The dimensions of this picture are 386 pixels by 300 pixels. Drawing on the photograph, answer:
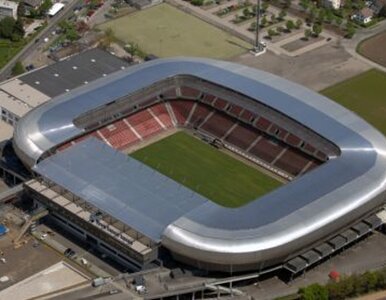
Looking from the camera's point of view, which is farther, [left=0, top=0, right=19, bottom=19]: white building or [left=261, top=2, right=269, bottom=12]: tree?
[left=261, top=2, right=269, bottom=12]: tree

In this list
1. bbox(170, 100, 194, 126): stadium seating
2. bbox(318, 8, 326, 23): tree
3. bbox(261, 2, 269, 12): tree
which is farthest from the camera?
bbox(261, 2, 269, 12): tree

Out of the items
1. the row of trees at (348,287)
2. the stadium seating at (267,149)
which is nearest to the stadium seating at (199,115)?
the stadium seating at (267,149)

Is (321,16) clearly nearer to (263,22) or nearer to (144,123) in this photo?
(263,22)

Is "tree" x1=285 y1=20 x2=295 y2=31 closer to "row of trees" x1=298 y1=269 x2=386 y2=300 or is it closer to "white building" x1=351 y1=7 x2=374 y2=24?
"white building" x1=351 y1=7 x2=374 y2=24

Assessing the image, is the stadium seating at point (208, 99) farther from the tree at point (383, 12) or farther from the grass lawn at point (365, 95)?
the tree at point (383, 12)

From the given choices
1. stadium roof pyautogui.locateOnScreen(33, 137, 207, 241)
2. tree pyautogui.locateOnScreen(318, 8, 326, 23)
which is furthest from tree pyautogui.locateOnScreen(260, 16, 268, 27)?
stadium roof pyautogui.locateOnScreen(33, 137, 207, 241)
